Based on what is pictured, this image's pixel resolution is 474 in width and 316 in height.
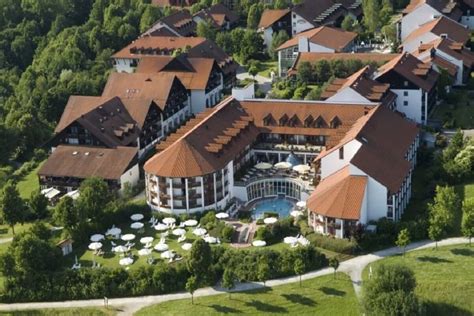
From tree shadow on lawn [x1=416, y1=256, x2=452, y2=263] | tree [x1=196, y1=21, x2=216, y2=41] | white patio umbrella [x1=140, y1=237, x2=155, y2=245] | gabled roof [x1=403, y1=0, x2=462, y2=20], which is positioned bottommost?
white patio umbrella [x1=140, y1=237, x2=155, y2=245]

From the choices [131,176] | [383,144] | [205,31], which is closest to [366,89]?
[383,144]

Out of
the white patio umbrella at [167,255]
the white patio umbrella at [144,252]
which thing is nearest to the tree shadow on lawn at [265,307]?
the white patio umbrella at [167,255]

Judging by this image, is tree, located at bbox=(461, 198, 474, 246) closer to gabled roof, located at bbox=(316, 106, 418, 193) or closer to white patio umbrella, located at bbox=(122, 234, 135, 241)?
gabled roof, located at bbox=(316, 106, 418, 193)

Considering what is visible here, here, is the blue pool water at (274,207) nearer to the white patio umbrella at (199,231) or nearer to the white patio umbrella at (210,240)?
the white patio umbrella at (199,231)

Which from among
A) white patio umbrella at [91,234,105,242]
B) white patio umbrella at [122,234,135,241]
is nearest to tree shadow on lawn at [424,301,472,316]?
white patio umbrella at [122,234,135,241]

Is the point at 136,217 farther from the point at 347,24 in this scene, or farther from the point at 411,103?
the point at 347,24

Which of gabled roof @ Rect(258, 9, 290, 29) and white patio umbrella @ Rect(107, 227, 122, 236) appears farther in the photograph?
gabled roof @ Rect(258, 9, 290, 29)

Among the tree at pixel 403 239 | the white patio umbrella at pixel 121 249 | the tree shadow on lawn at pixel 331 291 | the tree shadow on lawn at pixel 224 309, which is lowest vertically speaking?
the tree shadow on lawn at pixel 224 309

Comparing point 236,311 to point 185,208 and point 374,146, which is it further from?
point 374,146
